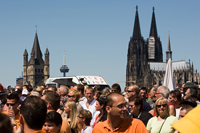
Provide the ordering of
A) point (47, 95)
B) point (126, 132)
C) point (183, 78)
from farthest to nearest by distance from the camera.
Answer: point (183, 78)
point (47, 95)
point (126, 132)

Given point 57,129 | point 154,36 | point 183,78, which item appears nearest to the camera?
point 57,129

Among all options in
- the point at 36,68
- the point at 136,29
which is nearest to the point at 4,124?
the point at 36,68

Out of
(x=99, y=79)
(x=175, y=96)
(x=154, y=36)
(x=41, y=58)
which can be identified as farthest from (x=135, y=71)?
(x=175, y=96)

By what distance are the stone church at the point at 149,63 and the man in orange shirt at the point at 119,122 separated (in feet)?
360

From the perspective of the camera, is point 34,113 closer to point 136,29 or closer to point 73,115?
point 73,115

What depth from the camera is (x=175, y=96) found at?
6.70 m

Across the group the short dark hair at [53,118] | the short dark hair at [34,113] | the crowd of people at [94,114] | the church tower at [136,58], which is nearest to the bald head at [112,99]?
the crowd of people at [94,114]

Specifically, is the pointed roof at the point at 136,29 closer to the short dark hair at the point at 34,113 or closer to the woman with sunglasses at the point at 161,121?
the woman with sunglasses at the point at 161,121

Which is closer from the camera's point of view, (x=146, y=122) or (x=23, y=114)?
(x=23, y=114)

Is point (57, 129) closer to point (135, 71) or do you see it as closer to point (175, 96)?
point (175, 96)

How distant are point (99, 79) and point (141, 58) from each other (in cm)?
10088

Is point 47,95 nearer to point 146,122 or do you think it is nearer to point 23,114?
point 146,122

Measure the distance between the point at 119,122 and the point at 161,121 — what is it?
1518mm

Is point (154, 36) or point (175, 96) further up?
point (154, 36)
